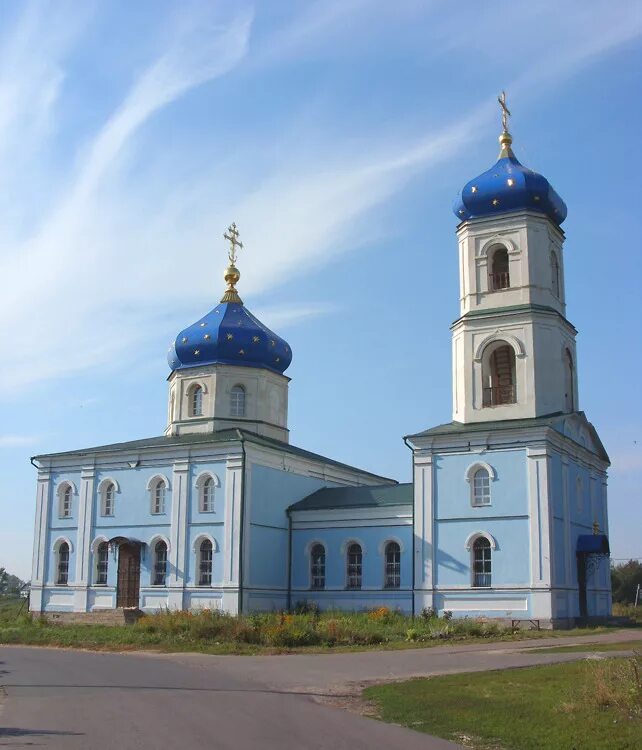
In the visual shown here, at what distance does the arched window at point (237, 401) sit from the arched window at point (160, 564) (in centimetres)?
532

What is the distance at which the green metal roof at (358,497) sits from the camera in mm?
29375

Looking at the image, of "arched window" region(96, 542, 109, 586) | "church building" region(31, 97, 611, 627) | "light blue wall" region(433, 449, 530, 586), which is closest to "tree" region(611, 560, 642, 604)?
"church building" region(31, 97, 611, 627)

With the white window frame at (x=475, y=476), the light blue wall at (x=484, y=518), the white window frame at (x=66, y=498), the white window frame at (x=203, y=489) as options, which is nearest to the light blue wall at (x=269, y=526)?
the white window frame at (x=203, y=489)

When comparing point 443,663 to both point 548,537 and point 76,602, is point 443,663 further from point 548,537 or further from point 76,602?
point 76,602

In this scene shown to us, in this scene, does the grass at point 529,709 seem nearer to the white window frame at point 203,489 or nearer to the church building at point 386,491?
the church building at point 386,491

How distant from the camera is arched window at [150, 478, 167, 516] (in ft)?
101

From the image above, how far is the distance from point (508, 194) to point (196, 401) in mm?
12999

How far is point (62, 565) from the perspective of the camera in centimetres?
3234

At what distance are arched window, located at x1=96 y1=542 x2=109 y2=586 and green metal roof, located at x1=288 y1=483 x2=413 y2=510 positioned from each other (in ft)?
21.2

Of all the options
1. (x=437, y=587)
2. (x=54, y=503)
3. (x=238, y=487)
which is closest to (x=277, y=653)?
(x=437, y=587)

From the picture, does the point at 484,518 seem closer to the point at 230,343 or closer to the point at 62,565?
the point at 230,343

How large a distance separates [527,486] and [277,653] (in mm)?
9508

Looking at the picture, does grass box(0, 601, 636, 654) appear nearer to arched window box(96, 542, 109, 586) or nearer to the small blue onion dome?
arched window box(96, 542, 109, 586)

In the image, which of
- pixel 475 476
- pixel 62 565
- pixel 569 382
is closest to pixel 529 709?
pixel 475 476
